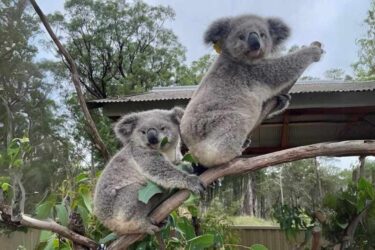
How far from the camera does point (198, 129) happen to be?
6.60 feet

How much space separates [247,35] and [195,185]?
2.48 feet

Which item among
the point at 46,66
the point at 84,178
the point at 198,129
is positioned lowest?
the point at 84,178

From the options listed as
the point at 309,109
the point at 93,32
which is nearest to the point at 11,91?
the point at 93,32

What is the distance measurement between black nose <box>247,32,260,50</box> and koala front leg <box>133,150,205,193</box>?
0.61m

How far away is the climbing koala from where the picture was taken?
1.96 meters

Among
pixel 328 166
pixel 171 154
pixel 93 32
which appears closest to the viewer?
pixel 171 154

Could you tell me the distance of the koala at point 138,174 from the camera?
5.95ft

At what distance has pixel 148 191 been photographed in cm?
180

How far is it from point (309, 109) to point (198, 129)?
2.09 meters

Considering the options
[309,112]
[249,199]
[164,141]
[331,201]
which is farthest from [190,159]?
[249,199]

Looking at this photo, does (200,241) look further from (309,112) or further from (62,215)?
(309,112)

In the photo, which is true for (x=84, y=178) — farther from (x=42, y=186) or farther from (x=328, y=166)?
(x=328, y=166)

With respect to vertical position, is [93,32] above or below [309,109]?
above

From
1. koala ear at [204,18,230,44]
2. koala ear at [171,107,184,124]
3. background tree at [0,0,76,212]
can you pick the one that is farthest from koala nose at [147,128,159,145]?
→ background tree at [0,0,76,212]
